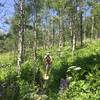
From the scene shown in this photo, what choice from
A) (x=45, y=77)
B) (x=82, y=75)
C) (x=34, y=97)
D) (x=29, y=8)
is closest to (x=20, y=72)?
(x=45, y=77)

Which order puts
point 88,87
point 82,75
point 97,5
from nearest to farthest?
point 88,87, point 82,75, point 97,5

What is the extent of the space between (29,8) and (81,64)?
2396 cm

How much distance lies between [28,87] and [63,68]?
185 inches

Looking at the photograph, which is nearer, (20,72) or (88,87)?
(88,87)

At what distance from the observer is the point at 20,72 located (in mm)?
19016

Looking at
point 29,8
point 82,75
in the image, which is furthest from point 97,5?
point 82,75

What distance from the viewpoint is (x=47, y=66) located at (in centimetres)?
1852

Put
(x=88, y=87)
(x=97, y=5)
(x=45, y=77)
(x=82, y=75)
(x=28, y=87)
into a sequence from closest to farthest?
(x=88, y=87) → (x=28, y=87) → (x=82, y=75) → (x=45, y=77) → (x=97, y=5)

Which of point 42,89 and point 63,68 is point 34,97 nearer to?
point 42,89

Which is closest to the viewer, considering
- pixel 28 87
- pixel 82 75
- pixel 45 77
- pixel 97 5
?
pixel 28 87

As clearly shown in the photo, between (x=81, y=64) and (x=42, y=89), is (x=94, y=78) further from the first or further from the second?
(x=81, y=64)

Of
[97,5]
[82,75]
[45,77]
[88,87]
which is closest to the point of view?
[88,87]

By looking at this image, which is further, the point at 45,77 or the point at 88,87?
the point at 45,77

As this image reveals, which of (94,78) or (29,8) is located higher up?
(29,8)
